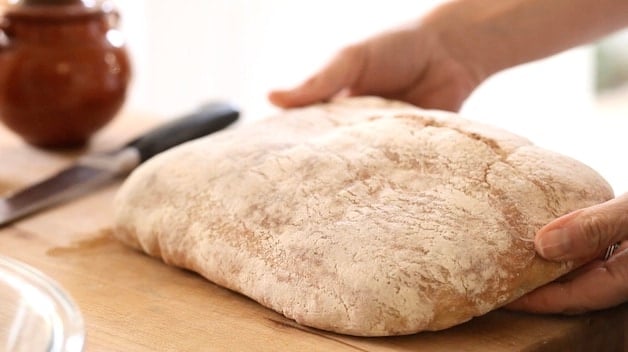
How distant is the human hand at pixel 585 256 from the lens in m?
0.82

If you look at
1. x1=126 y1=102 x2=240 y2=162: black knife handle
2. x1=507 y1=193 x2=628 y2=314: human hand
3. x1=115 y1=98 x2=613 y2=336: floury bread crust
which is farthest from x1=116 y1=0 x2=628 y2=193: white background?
x1=507 y1=193 x2=628 y2=314: human hand

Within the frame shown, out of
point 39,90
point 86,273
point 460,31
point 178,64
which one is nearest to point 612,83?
point 178,64

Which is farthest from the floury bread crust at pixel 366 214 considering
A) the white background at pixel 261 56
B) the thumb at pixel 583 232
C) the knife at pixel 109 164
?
the white background at pixel 261 56

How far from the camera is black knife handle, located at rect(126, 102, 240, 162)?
4.24ft

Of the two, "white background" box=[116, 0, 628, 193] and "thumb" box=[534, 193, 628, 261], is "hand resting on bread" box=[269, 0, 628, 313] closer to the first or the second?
"thumb" box=[534, 193, 628, 261]

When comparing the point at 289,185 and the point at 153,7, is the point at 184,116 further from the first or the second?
the point at 153,7

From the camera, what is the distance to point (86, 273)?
0.98m

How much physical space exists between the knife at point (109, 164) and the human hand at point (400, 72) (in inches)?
5.3

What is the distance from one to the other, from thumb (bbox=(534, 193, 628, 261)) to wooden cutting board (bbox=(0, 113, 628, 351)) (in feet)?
0.23

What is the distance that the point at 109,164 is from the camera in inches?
49.8

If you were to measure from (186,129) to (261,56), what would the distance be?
1.35 m

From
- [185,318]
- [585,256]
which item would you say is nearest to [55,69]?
[185,318]

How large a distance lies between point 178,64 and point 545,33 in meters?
1.63

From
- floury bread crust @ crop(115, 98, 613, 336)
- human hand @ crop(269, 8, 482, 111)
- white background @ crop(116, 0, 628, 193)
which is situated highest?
human hand @ crop(269, 8, 482, 111)
